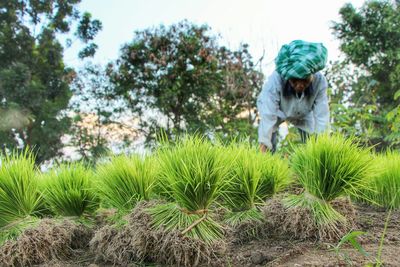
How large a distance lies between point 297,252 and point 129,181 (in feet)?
2.79

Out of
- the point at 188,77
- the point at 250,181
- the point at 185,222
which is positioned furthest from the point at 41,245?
the point at 188,77

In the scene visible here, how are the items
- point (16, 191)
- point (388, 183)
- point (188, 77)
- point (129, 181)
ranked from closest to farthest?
point (129, 181) → point (16, 191) → point (388, 183) → point (188, 77)

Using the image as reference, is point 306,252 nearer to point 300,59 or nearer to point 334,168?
point 334,168

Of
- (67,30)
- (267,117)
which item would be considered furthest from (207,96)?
(267,117)

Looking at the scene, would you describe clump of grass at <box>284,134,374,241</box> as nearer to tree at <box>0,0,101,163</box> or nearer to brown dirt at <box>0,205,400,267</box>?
brown dirt at <box>0,205,400,267</box>

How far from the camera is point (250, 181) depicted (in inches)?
92.0

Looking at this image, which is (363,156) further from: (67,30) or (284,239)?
(67,30)

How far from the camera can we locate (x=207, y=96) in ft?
44.2

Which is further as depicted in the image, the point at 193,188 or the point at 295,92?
the point at 295,92

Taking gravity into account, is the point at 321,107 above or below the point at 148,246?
above

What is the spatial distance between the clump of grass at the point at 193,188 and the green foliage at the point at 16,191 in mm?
837

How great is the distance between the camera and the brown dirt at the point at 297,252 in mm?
1866

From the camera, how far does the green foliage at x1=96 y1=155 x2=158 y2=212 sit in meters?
2.29

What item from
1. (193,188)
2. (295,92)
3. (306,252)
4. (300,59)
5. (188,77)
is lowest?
(306,252)
